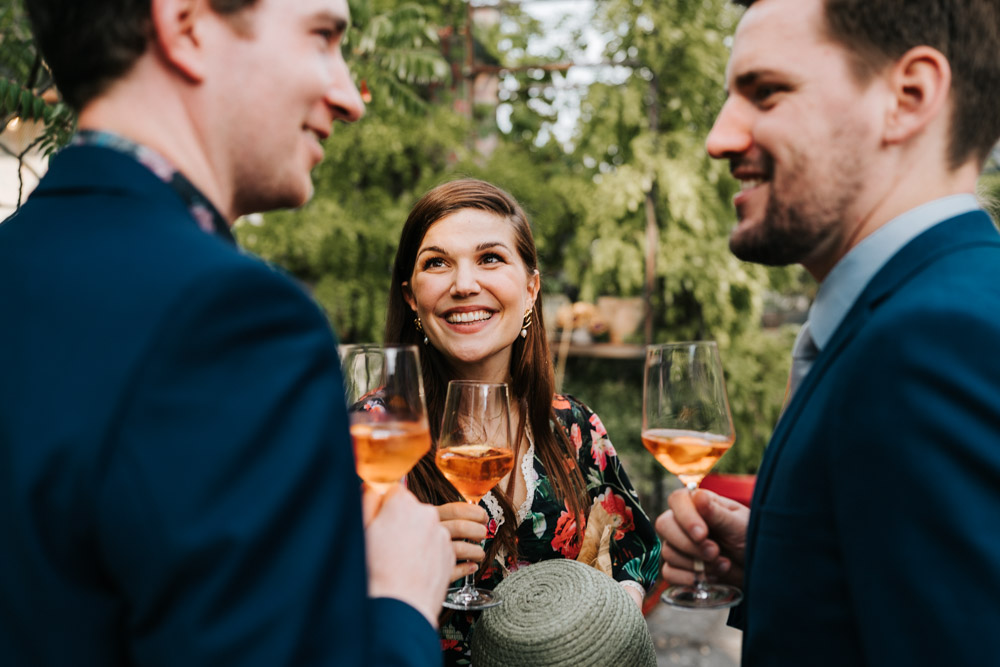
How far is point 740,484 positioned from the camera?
5.13m

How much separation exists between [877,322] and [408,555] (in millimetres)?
798

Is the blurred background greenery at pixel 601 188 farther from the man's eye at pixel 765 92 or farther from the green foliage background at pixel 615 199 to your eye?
the man's eye at pixel 765 92

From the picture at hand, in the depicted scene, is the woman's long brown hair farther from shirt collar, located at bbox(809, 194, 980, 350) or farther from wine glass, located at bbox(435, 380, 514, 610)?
shirt collar, located at bbox(809, 194, 980, 350)

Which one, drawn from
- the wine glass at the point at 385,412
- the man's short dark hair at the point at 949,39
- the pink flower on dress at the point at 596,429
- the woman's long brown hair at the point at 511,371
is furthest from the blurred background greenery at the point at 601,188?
the man's short dark hair at the point at 949,39

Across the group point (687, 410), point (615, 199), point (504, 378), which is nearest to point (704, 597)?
point (687, 410)

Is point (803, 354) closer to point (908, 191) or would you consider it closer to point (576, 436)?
point (908, 191)

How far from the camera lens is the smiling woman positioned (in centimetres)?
248

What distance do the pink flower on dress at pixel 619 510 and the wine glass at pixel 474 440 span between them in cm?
83

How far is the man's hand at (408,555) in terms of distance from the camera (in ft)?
3.74

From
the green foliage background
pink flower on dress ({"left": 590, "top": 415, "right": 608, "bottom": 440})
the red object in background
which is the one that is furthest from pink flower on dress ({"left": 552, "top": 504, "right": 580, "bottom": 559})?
the green foliage background

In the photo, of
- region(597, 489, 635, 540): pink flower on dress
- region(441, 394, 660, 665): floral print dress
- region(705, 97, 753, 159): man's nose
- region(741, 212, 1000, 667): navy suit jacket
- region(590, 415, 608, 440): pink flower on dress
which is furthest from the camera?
region(590, 415, 608, 440): pink flower on dress

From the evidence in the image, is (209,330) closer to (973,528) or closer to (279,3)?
(279,3)

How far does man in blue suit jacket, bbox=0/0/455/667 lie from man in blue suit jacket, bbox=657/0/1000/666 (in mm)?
623

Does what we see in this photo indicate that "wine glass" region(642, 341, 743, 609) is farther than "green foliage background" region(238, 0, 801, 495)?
No
